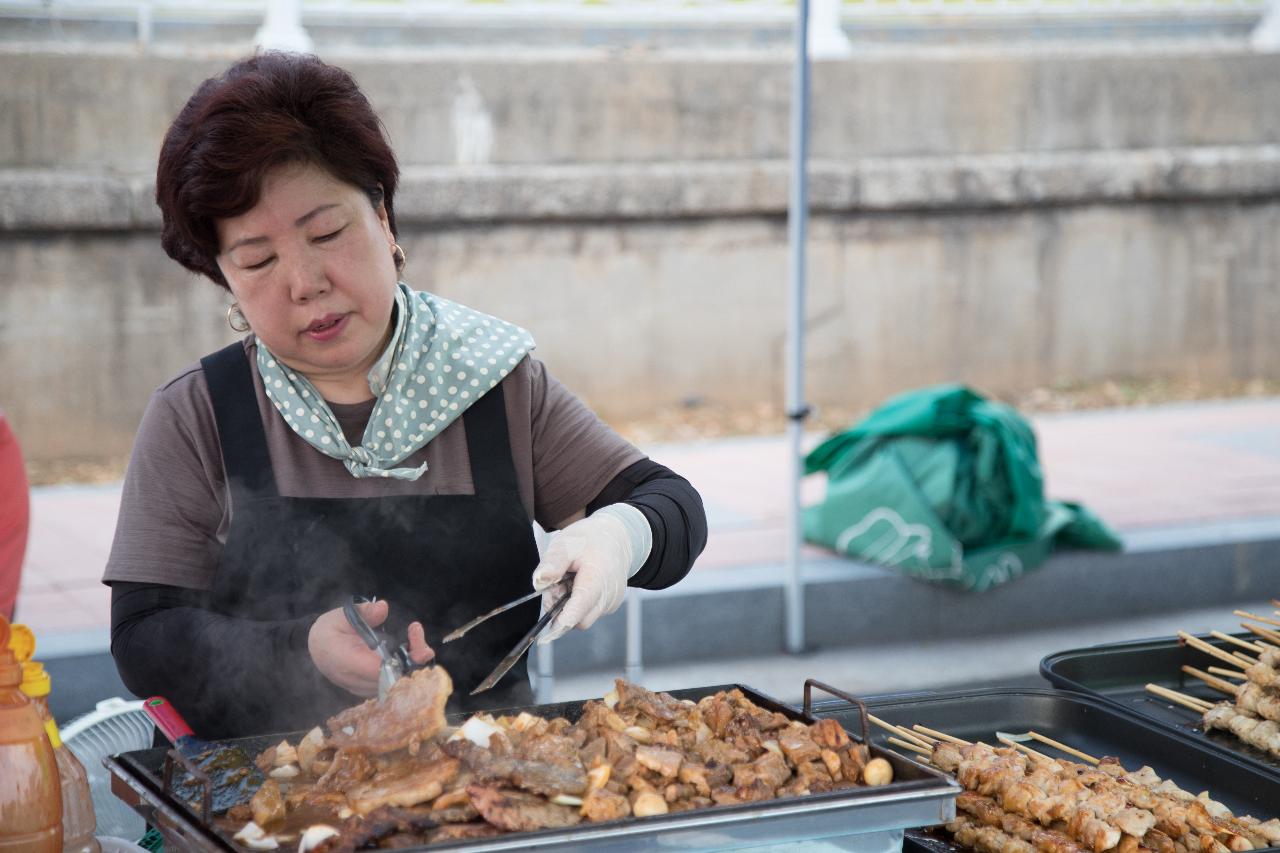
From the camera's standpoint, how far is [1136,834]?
1.97 metres

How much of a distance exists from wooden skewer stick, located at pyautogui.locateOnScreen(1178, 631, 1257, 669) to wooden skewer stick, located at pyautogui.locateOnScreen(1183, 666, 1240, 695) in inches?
1.6

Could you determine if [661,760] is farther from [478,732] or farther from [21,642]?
[21,642]

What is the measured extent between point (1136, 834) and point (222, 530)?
1.45 meters

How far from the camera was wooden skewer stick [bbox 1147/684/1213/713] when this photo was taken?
2.54 metres

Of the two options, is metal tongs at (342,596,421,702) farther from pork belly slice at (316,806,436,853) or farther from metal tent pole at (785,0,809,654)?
metal tent pole at (785,0,809,654)

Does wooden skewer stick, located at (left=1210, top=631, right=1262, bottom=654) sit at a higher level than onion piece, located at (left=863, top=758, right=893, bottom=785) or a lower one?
lower

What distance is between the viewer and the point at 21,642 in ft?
5.24

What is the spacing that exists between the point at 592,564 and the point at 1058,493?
5.09 metres

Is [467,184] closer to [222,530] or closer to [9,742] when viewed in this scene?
[222,530]

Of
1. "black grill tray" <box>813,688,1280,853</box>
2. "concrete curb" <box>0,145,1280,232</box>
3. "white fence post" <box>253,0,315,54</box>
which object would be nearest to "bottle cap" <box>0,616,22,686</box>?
"black grill tray" <box>813,688,1280,853</box>

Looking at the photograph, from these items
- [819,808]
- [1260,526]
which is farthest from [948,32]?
[819,808]

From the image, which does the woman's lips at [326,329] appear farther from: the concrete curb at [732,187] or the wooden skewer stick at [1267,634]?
the concrete curb at [732,187]

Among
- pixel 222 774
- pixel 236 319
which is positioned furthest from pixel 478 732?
pixel 236 319

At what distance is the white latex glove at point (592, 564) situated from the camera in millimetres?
1968
